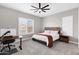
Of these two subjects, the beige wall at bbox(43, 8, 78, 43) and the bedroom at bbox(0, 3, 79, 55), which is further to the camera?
the beige wall at bbox(43, 8, 78, 43)

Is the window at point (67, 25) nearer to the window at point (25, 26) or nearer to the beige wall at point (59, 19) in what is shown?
the beige wall at point (59, 19)

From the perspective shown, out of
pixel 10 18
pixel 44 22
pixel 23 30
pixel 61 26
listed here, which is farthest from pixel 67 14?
pixel 10 18

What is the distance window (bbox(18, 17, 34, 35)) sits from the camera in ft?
12.3

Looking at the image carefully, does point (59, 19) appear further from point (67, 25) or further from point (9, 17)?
point (9, 17)

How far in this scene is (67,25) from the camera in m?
3.67

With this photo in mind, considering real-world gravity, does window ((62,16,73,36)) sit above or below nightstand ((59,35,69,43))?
above

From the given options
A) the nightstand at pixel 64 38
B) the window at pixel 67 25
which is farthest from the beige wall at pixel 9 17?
the nightstand at pixel 64 38

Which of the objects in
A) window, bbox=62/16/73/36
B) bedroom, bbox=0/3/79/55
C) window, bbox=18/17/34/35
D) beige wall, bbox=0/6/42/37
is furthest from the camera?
window, bbox=18/17/34/35

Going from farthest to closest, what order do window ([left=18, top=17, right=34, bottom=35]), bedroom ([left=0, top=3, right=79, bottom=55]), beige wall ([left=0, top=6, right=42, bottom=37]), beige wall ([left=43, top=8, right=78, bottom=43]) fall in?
1. window ([left=18, top=17, right=34, bottom=35])
2. beige wall ([left=43, top=8, right=78, bottom=43])
3. beige wall ([left=0, top=6, right=42, bottom=37])
4. bedroom ([left=0, top=3, right=79, bottom=55])

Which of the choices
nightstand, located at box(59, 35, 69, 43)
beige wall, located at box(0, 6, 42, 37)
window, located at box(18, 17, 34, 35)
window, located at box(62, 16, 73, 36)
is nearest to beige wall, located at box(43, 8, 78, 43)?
window, located at box(62, 16, 73, 36)

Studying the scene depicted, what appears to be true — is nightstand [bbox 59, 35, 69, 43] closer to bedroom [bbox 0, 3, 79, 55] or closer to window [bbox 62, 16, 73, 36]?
bedroom [bbox 0, 3, 79, 55]

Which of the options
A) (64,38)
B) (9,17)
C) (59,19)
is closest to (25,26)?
(9,17)

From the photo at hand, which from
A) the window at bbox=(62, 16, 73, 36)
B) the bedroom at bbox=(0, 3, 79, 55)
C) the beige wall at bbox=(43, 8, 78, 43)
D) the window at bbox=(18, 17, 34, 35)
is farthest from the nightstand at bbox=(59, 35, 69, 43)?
the window at bbox=(18, 17, 34, 35)

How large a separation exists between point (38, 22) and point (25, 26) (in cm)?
130
